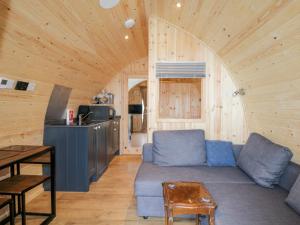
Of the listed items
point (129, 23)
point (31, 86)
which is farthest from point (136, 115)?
point (31, 86)

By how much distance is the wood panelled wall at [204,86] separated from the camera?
320cm

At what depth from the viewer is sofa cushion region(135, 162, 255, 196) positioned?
2.31 meters

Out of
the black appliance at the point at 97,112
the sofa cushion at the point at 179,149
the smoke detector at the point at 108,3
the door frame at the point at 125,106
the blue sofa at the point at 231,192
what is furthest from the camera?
the door frame at the point at 125,106

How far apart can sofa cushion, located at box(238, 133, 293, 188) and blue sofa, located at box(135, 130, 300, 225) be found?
71 mm

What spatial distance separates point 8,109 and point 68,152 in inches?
44.7

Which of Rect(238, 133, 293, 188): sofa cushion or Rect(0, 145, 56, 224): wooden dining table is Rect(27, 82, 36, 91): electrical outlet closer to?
Rect(0, 145, 56, 224): wooden dining table

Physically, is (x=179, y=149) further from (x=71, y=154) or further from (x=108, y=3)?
(x=108, y=3)

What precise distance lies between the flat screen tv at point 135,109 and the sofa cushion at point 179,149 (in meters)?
2.74

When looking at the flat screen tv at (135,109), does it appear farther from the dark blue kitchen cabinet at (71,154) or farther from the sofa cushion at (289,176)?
the sofa cushion at (289,176)

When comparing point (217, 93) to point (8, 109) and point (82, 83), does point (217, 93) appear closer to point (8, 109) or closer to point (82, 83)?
point (82, 83)

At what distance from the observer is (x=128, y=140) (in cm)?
547

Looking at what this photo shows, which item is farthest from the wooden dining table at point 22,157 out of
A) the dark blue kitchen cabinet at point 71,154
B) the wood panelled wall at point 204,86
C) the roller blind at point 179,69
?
the roller blind at point 179,69

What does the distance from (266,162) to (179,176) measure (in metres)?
0.89

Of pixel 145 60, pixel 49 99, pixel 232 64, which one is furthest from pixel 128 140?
pixel 232 64
